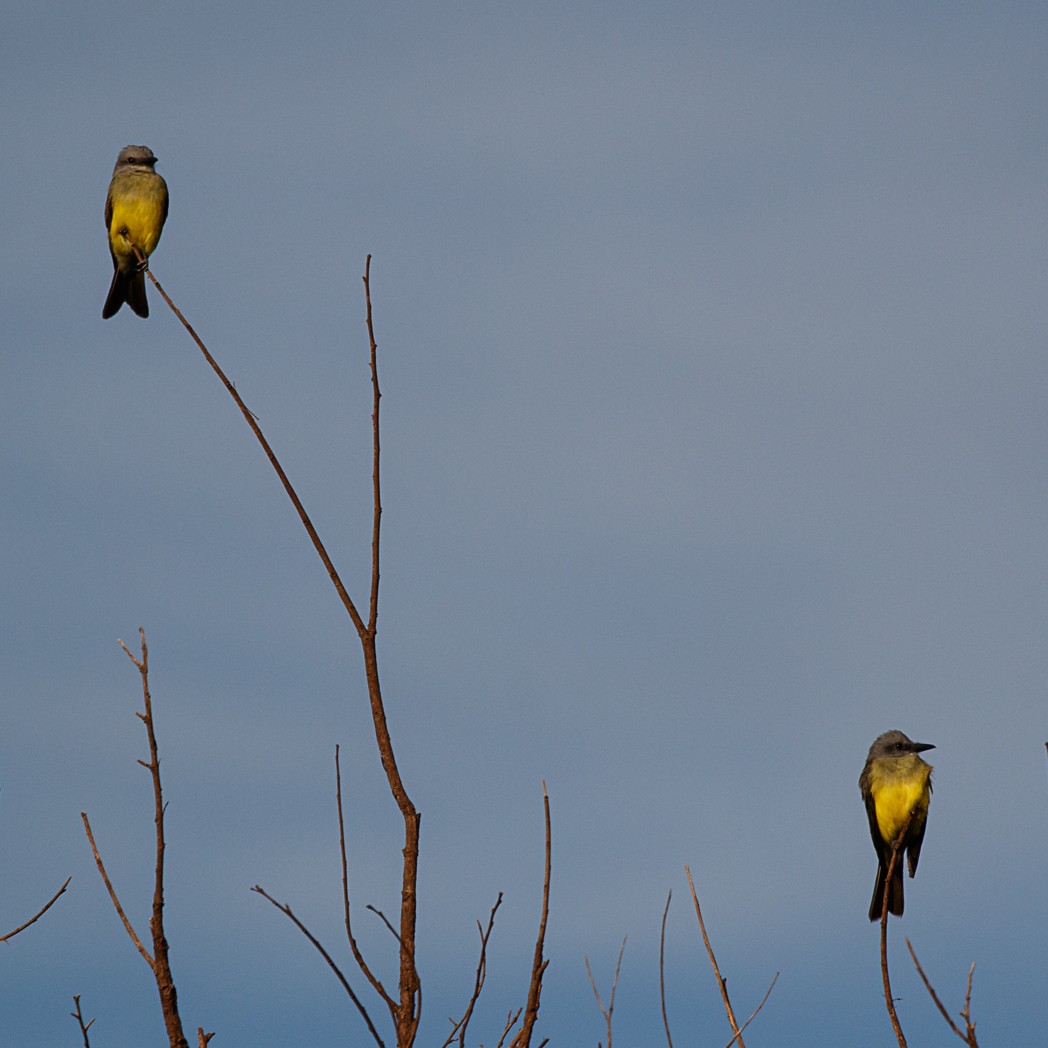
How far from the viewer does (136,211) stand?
13.9m

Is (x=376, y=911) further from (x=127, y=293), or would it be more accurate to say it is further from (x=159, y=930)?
(x=127, y=293)

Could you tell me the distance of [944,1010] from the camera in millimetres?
3828

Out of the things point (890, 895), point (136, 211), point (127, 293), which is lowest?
point (890, 895)

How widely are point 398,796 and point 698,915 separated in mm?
1307

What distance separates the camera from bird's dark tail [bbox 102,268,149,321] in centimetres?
1288

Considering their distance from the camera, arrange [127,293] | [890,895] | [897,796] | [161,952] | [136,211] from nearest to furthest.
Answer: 1. [161,952]
2. [890,895]
3. [897,796]
4. [127,293]
5. [136,211]

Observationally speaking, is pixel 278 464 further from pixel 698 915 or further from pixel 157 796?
pixel 698 915

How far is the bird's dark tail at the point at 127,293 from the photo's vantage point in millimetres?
12883

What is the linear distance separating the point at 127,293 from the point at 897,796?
7.86m

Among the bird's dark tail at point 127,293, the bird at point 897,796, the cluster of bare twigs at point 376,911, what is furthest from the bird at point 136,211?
the cluster of bare twigs at point 376,911

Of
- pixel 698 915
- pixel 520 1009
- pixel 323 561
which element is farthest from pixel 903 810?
pixel 323 561

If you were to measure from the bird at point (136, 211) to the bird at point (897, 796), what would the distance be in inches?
299

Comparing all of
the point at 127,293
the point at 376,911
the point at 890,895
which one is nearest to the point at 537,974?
the point at 376,911

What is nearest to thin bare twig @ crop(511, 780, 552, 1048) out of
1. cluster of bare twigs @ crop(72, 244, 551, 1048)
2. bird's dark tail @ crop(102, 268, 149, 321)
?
cluster of bare twigs @ crop(72, 244, 551, 1048)
